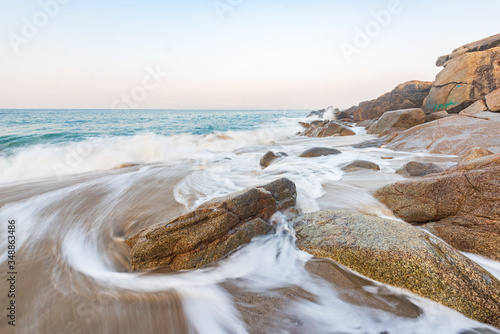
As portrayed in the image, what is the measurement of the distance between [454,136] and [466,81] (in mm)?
8037

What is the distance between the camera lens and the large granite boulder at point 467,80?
11258mm

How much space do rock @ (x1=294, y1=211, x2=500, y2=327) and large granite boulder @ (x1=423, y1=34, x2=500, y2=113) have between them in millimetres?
14288

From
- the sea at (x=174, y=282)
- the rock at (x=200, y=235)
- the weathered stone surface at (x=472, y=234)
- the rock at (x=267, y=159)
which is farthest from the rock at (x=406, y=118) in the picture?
the rock at (x=200, y=235)

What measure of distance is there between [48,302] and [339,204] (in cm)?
418

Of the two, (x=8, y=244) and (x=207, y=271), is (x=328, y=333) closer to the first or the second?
(x=207, y=271)

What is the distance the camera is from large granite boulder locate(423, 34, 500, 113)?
11.3 meters

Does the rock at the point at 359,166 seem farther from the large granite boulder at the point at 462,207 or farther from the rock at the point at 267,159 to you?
the rock at the point at 267,159

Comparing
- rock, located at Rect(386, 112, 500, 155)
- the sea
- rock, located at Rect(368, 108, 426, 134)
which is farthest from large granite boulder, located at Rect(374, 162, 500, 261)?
rock, located at Rect(368, 108, 426, 134)

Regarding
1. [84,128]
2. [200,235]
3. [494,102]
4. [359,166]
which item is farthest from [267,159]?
[84,128]

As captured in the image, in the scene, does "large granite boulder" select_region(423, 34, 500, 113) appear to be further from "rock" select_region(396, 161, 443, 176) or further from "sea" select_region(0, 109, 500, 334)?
"sea" select_region(0, 109, 500, 334)

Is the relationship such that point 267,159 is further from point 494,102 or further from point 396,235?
point 494,102

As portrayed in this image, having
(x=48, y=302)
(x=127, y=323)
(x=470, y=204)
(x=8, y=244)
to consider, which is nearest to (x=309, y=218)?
(x=470, y=204)

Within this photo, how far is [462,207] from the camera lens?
2.86 m

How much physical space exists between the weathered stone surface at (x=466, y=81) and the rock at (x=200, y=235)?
15229 millimetres
